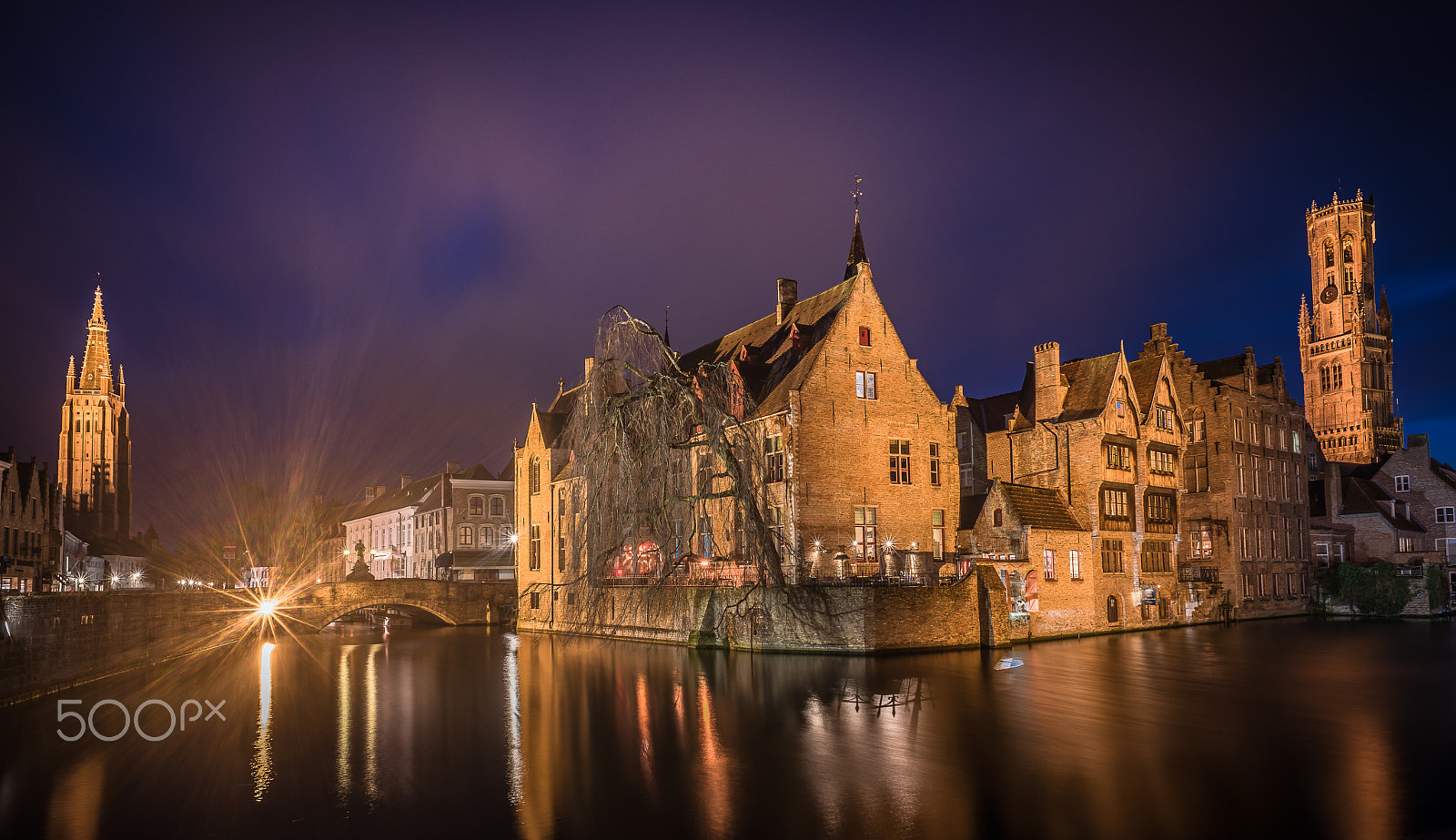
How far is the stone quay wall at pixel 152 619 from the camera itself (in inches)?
1120

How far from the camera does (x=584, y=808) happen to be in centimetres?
1686

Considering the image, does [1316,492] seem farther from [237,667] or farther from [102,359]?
[102,359]

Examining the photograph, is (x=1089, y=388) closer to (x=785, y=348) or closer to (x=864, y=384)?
(x=864, y=384)

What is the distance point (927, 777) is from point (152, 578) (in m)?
116

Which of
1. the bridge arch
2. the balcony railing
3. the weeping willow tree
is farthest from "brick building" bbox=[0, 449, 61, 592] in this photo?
the balcony railing

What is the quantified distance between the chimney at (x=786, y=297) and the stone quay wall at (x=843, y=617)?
1662 centimetres

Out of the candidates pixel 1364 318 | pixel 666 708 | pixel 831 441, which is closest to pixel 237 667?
pixel 666 708

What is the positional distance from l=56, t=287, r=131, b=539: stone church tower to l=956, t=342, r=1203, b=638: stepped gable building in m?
103

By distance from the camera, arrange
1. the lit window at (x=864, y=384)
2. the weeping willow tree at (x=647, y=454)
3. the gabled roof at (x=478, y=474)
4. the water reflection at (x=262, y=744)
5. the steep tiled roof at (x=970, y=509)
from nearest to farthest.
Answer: the water reflection at (x=262, y=744) → the weeping willow tree at (x=647, y=454) → the lit window at (x=864, y=384) → the steep tiled roof at (x=970, y=509) → the gabled roof at (x=478, y=474)

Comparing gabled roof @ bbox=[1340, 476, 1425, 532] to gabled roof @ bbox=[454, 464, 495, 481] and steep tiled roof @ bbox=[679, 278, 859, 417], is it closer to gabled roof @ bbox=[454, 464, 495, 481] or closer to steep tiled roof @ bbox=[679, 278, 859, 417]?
steep tiled roof @ bbox=[679, 278, 859, 417]

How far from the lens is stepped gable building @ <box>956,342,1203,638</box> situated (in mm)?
45156

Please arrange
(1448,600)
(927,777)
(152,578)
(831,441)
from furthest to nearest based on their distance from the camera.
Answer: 1. (152,578)
2. (1448,600)
3. (831,441)
4. (927,777)

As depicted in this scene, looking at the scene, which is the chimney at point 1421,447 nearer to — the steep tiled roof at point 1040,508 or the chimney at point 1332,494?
the chimney at point 1332,494

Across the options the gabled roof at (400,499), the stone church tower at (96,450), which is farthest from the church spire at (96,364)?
the gabled roof at (400,499)
